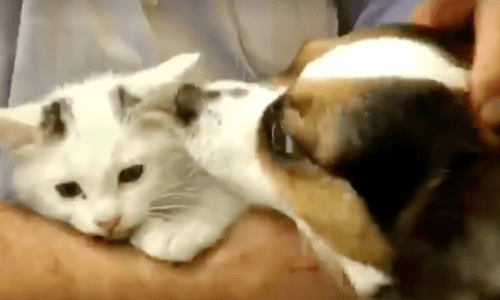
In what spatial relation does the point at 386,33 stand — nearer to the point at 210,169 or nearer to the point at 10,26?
the point at 210,169

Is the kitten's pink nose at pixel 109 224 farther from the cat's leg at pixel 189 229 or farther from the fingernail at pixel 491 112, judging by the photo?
the fingernail at pixel 491 112

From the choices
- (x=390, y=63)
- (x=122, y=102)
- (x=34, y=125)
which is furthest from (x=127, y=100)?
(x=390, y=63)

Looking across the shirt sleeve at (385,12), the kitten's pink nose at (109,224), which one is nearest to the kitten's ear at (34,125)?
the kitten's pink nose at (109,224)

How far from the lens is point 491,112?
0.49 metres

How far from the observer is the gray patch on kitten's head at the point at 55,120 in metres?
0.62

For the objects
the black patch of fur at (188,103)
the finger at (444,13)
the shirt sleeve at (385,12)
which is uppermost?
the finger at (444,13)

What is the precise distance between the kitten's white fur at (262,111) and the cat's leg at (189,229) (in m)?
0.03

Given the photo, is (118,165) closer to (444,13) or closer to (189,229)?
(189,229)

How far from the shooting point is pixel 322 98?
555mm

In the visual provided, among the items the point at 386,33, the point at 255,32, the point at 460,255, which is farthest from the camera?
the point at 255,32

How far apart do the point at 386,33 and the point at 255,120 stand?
0.18 m

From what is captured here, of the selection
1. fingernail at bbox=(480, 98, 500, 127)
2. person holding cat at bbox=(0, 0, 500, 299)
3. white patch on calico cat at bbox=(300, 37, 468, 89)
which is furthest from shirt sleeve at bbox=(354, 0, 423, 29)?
fingernail at bbox=(480, 98, 500, 127)

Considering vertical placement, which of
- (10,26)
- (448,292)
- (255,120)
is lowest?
(448,292)

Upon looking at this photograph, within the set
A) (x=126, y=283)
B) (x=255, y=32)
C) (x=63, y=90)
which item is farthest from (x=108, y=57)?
(x=126, y=283)
